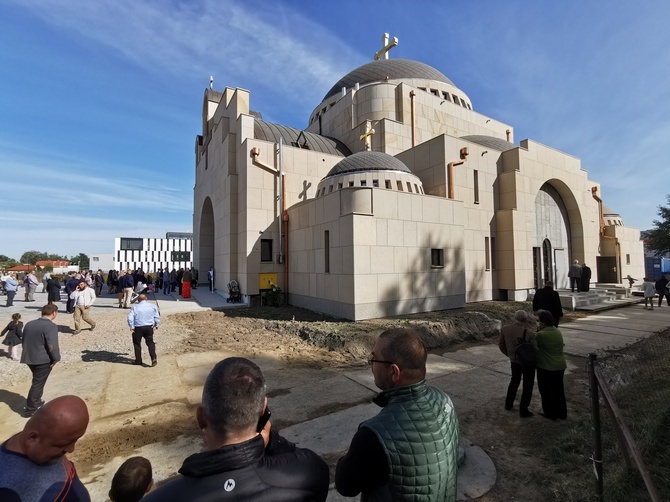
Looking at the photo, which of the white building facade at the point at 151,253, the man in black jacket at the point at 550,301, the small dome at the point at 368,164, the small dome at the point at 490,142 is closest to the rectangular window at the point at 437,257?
the small dome at the point at 368,164

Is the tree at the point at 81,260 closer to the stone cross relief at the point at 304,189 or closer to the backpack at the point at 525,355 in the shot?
the stone cross relief at the point at 304,189

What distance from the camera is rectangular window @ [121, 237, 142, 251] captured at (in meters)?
79.1

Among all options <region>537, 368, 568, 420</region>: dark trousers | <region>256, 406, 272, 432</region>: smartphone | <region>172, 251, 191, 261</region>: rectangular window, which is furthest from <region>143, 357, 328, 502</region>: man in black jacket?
<region>172, 251, 191, 261</region>: rectangular window

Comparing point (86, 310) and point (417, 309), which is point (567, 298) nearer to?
point (417, 309)

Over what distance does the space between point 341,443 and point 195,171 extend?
34.5 metres

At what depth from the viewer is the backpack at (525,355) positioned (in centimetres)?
521

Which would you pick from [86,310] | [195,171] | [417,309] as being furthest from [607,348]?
[195,171]

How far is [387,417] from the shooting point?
75.1 inches

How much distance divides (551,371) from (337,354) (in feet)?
17.1

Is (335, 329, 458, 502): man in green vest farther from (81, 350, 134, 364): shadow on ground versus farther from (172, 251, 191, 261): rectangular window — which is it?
(172, 251, 191, 261): rectangular window

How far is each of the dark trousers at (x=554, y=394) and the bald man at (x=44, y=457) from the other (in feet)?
19.5

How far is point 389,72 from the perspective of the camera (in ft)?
84.1

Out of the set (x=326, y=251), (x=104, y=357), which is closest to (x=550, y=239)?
(x=326, y=251)

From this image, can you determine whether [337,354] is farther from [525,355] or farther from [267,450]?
[267,450]
